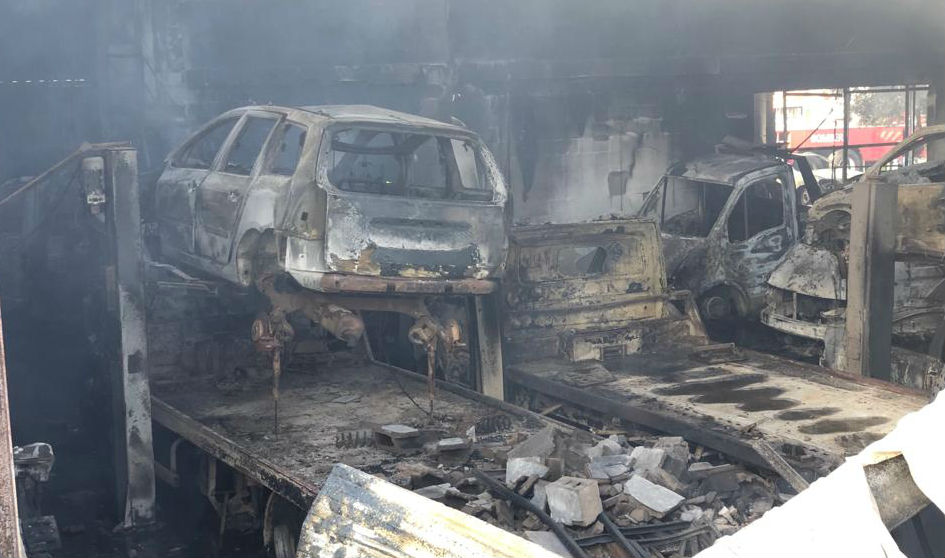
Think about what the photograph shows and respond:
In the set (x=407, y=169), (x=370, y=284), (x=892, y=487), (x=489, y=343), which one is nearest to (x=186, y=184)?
(x=407, y=169)

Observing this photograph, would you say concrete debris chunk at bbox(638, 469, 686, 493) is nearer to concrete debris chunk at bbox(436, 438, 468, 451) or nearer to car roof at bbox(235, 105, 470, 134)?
concrete debris chunk at bbox(436, 438, 468, 451)

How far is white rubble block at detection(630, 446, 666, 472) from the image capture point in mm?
5355

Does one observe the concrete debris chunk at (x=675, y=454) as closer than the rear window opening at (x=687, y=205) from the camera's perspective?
Yes

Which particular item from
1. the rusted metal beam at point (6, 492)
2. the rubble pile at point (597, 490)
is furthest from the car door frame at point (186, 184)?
the rusted metal beam at point (6, 492)

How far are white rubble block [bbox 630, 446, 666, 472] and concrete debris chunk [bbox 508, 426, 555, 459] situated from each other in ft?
1.37

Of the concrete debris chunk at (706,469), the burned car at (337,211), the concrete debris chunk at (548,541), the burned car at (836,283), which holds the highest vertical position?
the burned car at (337,211)

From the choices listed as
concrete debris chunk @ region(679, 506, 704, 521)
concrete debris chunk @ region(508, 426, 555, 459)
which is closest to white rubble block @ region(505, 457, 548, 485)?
concrete debris chunk @ region(508, 426, 555, 459)

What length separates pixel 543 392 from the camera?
292 inches

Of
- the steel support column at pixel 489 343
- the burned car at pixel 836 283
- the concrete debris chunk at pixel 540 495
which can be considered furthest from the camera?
the burned car at pixel 836 283

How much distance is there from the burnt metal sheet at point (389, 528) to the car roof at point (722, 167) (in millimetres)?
8849

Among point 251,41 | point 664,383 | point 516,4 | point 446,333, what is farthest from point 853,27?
point 446,333

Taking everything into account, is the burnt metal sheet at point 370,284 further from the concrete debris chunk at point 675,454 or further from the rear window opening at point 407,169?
the concrete debris chunk at point 675,454

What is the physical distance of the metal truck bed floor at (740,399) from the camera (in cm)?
587

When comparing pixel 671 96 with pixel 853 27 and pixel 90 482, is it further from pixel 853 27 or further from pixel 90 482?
pixel 90 482
